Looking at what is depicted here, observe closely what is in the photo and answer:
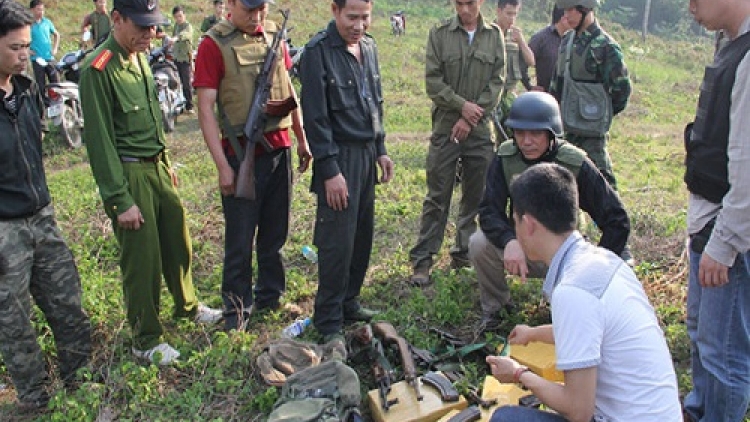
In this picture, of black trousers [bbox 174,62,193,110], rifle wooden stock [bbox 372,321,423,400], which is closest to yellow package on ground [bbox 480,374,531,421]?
rifle wooden stock [bbox 372,321,423,400]

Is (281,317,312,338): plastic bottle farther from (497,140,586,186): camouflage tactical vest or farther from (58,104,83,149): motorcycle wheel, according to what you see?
(58,104,83,149): motorcycle wheel

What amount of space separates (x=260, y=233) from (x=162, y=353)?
103 cm

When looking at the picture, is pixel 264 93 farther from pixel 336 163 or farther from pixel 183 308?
pixel 183 308

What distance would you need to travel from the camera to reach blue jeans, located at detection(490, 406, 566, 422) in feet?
8.15

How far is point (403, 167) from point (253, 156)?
435 cm

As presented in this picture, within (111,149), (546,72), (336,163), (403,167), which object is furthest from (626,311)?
(403,167)

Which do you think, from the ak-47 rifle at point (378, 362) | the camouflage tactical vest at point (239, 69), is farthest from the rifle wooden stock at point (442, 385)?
the camouflage tactical vest at point (239, 69)

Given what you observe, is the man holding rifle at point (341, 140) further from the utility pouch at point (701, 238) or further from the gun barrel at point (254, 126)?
the utility pouch at point (701, 238)

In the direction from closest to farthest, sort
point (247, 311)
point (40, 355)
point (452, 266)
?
point (40, 355) → point (247, 311) → point (452, 266)

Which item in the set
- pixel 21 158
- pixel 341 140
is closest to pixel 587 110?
pixel 341 140

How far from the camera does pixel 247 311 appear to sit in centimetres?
428

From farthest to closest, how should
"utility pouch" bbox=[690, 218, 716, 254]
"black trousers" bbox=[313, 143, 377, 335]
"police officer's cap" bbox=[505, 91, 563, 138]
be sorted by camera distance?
"black trousers" bbox=[313, 143, 377, 335], "police officer's cap" bbox=[505, 91, 563, 138], "utility pouch" bbox=[690, 218, 716, 254]

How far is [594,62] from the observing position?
5086 millimetres

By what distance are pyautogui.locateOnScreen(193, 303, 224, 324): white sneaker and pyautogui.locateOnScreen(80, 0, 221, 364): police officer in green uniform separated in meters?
0.28
